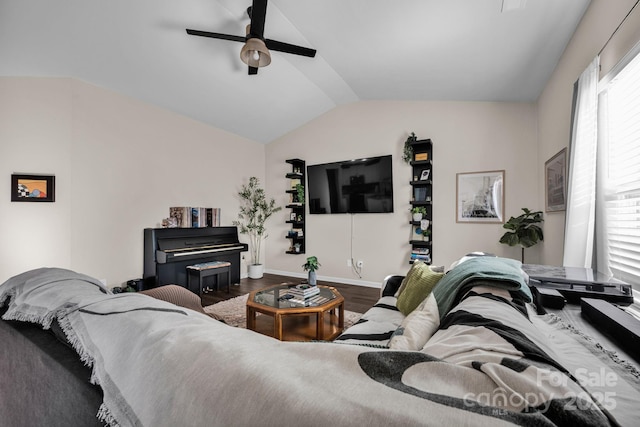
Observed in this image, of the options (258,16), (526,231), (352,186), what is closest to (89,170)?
(258,16)

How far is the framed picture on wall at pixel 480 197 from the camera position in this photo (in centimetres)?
349

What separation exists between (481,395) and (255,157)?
17.5 feet

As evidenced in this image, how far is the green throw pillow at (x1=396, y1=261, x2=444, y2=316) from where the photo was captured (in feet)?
5.72

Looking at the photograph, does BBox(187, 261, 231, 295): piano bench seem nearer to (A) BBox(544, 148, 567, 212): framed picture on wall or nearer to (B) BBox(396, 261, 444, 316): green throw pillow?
(B) BBox(396, 261, 444, 316): green throw pillow

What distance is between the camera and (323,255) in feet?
15.6

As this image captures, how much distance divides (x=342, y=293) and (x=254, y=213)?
2330 millimetres

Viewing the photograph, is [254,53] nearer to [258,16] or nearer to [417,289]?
[258,16]

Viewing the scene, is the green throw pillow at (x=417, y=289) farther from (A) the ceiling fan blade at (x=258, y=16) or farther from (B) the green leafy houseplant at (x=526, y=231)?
(A) the ceiling fan blade at (x=258, y=16)

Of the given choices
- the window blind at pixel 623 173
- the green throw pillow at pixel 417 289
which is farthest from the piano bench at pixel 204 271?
the window blind at pixel 623 173

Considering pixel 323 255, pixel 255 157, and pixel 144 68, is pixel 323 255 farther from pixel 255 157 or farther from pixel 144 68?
pixel 144 68

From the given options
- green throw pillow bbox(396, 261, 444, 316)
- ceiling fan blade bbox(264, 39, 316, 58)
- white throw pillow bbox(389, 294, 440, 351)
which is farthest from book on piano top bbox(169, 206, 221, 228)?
white throw pillow bbox(389, 294, 440, 351)

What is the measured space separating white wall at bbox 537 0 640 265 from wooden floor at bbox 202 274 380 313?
2.05 m

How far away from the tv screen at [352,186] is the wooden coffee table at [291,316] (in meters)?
2.09

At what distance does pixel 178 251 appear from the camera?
359 centimetres
